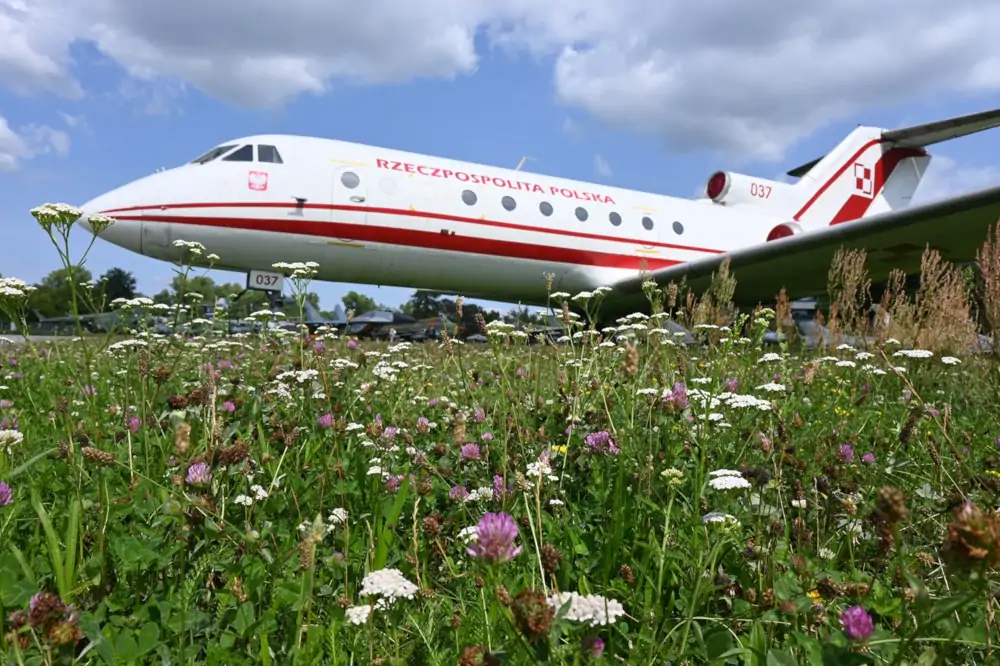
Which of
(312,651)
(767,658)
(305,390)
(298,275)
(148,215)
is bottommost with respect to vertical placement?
(312,651)

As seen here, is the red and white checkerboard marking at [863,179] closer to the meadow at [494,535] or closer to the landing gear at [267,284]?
the landing gear at [267,284]

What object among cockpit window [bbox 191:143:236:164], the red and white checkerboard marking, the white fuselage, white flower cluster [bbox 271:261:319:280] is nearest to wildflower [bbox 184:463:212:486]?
white flower cluster [bbox 271:261:319:280]

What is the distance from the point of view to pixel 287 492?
6.16 feet

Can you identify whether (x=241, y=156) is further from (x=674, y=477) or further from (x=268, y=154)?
(x=674, y=477)

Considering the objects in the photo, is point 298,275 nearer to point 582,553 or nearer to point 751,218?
point 582,553

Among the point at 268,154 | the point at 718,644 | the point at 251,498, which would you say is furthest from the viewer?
the point at 268,154

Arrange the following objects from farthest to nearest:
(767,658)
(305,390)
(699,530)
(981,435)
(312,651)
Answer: (981,435), (305,390), (699,530), (312,651), (767,658)

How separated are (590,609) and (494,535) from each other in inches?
8.7

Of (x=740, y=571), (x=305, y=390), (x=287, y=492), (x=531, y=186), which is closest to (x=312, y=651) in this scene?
(x=287, y=492)

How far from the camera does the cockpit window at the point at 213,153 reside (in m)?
10.1

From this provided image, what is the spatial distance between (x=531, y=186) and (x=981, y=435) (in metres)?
10.2

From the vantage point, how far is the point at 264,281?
9.81 metres

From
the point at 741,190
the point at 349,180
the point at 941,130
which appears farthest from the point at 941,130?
the point at 349,180

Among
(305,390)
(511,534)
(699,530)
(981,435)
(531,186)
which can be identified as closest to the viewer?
(511,534)
